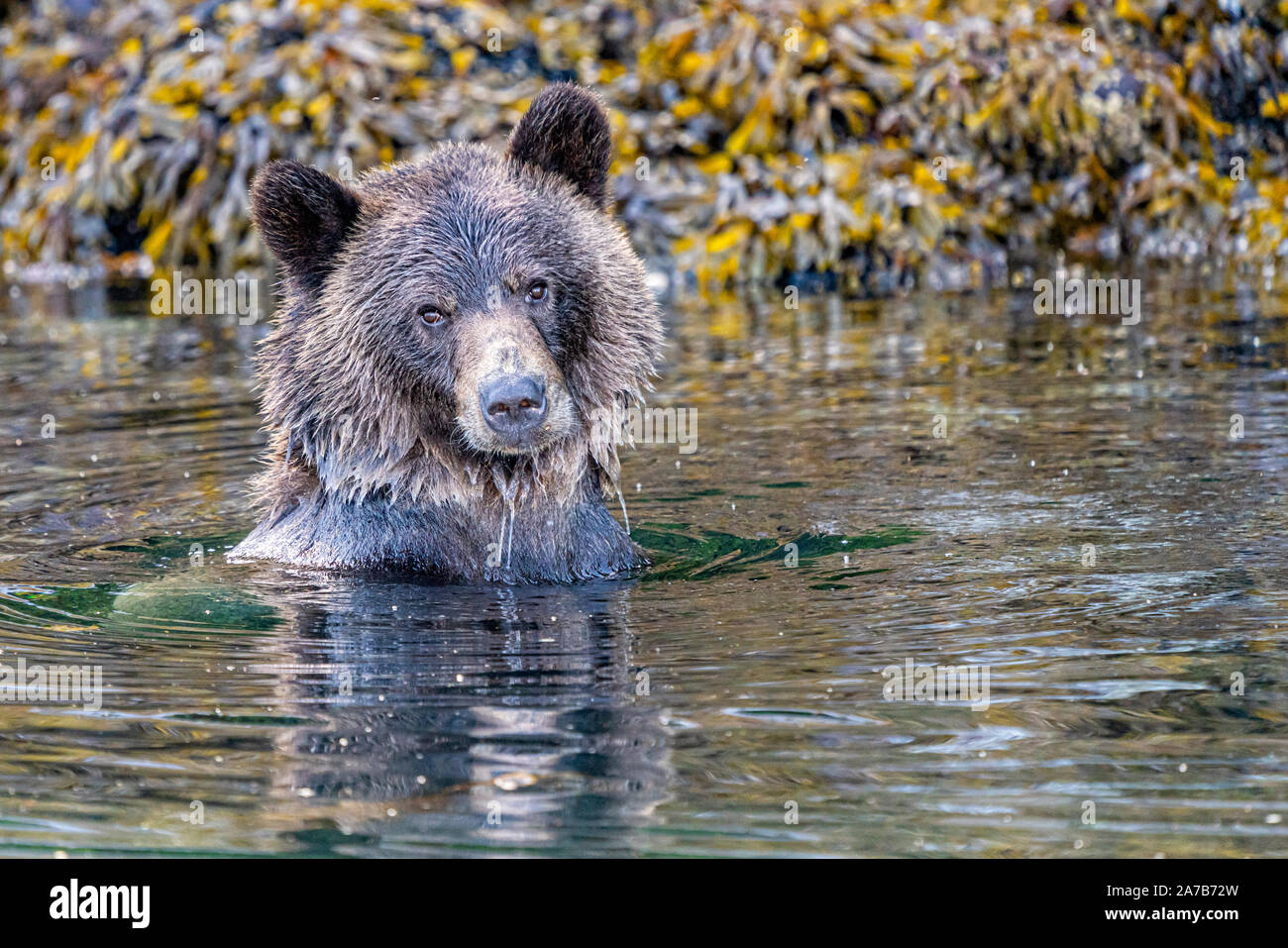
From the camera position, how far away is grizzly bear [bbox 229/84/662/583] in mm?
6367

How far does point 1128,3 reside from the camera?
18.7m

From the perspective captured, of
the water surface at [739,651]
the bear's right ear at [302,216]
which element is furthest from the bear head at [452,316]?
the water surface at [739,651]

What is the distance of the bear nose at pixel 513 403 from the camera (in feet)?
19.1

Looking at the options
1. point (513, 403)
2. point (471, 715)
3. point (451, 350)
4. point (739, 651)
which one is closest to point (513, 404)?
point (513, 403)

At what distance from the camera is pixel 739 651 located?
5.42 metres

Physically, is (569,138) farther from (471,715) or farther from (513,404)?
(471,715)

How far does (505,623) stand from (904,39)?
594 inches

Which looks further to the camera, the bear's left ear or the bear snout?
the bear's left ear

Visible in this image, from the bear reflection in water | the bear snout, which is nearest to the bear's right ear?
the bear snout

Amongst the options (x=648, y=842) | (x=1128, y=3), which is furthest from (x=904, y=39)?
(x=648, y=842)

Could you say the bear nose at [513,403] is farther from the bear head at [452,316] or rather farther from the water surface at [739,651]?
the water surface at [739,651]

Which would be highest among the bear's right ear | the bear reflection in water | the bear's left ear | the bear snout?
the bear's left ear

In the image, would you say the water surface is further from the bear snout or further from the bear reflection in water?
the bear snout

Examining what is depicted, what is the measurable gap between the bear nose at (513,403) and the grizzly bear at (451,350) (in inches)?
6.4
